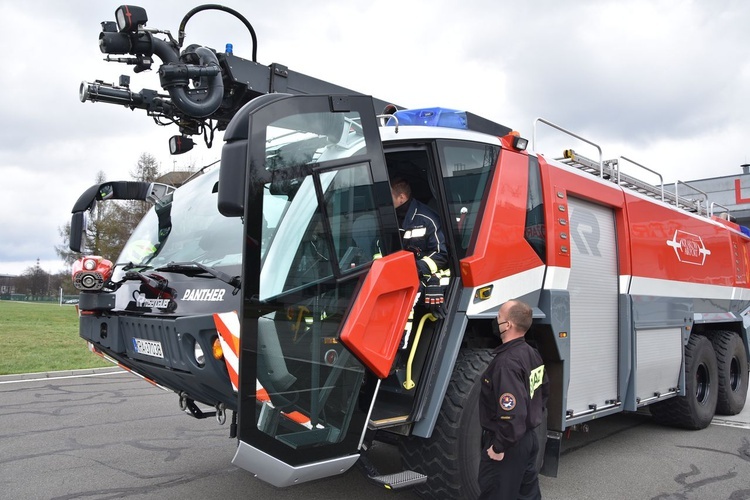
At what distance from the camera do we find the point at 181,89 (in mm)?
4539

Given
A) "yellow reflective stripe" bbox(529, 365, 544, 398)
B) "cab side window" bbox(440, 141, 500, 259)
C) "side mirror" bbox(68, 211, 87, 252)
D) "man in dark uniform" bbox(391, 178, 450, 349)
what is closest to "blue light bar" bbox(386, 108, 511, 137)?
"cab side window" bbox(440, 141, 500, 259)

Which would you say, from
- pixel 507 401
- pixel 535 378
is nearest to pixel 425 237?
pixel 535 378

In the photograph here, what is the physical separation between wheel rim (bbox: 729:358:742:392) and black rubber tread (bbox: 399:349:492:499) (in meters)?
6.05

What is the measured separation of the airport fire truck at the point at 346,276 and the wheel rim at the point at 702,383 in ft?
5.50

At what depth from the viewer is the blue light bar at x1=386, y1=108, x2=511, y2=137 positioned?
4383 millimetres

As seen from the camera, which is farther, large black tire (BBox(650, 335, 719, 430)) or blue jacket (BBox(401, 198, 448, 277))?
large black tire (BBox(650, 335, 719, 430))

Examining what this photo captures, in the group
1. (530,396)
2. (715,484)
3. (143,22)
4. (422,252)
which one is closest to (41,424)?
(143,22)

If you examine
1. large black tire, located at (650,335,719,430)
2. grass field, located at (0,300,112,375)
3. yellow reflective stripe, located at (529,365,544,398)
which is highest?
yellow reflective stripe, located at (529,365,544,398)

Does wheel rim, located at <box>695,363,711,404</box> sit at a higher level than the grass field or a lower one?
higher

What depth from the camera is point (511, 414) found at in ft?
10.4

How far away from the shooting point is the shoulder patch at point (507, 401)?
3191 millimetres

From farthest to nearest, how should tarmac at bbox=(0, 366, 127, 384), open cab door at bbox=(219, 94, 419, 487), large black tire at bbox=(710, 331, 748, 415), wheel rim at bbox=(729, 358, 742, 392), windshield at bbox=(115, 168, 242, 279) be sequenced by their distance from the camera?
tarmac at bbox=(0, 366, 127, 384) → wheel rim at bbox=(729, 358, 742, 392) → large black tire at bbox=(710, 331, 748, 415) → windshield at bbox=(115, 168, 242, 279) → open cab door at bbox=(219, 94, 419, 487)

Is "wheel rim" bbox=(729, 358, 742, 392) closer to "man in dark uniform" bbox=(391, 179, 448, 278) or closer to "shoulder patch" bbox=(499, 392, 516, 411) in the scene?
"man in dark uniform" bbox=(391, 179, 448, 278)

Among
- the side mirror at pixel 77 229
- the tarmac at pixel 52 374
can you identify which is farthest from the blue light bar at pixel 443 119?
the tarmac at pixel 52 374
